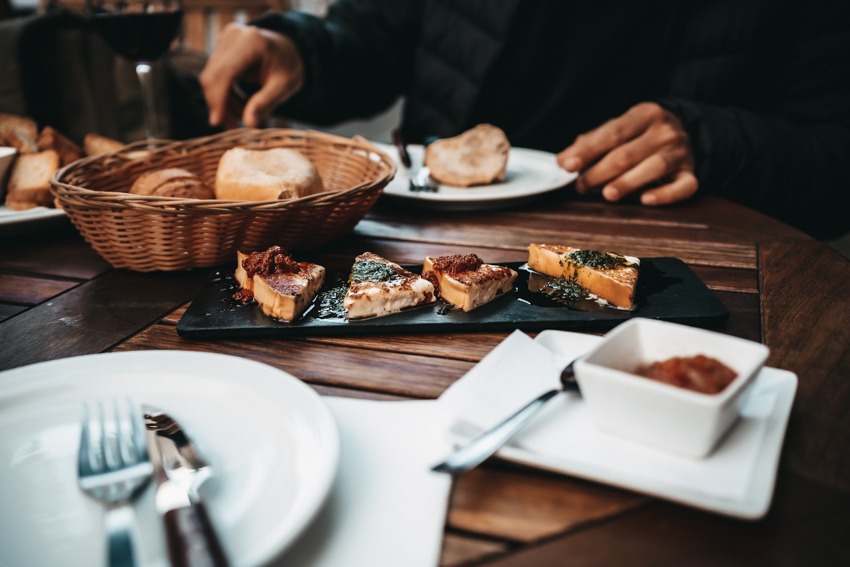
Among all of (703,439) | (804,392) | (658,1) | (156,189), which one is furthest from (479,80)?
(703,439)

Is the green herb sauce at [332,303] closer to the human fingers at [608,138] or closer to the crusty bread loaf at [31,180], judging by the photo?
the crusty bread loaf at [31,180]

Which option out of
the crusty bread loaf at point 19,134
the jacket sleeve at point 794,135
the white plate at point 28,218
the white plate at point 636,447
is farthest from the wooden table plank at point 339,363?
the jacket sleeve at point 794,135

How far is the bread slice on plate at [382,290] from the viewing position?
108 centimetres

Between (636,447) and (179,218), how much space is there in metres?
0.90

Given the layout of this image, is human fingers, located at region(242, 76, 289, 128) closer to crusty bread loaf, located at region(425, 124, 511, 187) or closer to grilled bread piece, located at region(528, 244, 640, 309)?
crusty bread loaf, located at region(425, 124, 511, 187)

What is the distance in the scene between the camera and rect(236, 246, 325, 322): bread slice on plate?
42.1 inches

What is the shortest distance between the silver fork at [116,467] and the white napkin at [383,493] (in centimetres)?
14

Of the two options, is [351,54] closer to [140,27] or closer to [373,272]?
[140,27]

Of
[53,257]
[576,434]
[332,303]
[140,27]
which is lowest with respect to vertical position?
[53,257]

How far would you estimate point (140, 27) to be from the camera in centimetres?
175

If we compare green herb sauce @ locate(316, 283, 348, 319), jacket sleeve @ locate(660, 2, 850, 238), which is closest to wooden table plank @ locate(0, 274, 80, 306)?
green herb sauce @ locate(316, 283, 348, 319)

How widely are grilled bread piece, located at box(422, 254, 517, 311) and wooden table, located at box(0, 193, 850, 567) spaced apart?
92 mm

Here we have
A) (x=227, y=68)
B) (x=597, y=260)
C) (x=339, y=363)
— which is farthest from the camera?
(x=227, y=68)

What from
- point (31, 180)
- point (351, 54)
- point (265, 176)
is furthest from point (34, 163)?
point (351, 54)
